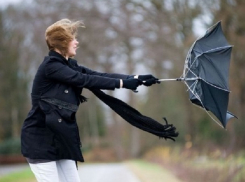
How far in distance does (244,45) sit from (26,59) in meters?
19.3

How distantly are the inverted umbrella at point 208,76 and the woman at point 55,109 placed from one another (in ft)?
2.41

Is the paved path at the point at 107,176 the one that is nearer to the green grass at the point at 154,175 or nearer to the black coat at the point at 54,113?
the green grass at the point at 154,175

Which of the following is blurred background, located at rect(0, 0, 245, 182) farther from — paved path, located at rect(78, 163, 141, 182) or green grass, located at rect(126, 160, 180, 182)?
paved path, located at rect(78, 163, 141, 182)

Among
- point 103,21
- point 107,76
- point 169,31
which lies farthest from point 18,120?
point 107,76

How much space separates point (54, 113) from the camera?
15.3ft

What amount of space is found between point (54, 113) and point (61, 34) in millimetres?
610

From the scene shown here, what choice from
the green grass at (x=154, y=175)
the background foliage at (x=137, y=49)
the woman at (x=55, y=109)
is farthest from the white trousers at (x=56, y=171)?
the green grass at (x=154, y=175)

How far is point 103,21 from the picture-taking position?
3325cm

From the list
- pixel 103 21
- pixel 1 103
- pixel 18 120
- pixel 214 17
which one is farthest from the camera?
pixel 18 120

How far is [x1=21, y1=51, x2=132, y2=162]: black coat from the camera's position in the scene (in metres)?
4.68

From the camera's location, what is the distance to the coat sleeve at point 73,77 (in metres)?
4.72

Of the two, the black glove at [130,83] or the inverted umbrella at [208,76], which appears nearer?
the black glove at [130,83]

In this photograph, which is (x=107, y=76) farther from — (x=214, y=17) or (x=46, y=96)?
(x=214, y=17)

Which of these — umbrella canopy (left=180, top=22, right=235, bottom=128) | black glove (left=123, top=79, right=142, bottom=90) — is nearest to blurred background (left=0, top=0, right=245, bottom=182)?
umbrella canopy (left=180, top=22, right=235, bottom=128)
